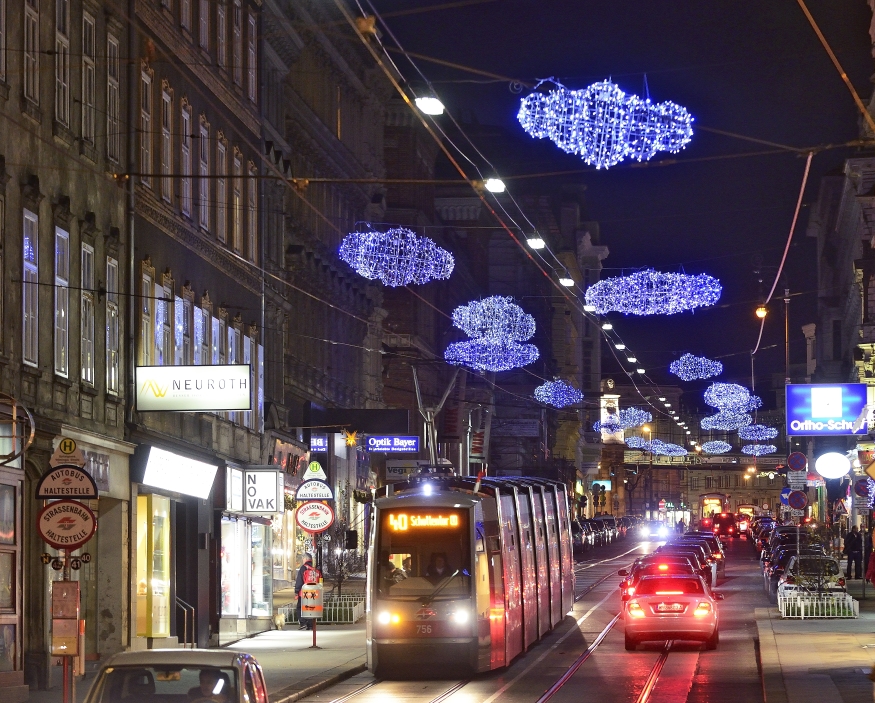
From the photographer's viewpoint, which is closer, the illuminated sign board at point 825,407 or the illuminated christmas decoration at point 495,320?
the illuminated sign board at point 825,407

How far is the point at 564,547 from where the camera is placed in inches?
1496

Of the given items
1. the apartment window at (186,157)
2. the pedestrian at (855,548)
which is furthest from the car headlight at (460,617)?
the pedestrian at (855,548)

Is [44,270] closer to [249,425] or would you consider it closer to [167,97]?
[167,97]

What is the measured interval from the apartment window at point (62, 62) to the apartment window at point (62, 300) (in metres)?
1.85

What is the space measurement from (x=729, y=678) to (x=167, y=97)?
15096mm

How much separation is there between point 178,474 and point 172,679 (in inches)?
735

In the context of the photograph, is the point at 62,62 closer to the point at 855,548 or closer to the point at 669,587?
the point at 669,587

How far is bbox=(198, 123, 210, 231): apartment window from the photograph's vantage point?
3512cm

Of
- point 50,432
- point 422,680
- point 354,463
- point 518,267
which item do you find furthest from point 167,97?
point 518,267

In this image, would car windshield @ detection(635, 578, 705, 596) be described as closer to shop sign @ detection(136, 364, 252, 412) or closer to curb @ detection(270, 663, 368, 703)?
curb @ detection(270, 663, 368, 703)

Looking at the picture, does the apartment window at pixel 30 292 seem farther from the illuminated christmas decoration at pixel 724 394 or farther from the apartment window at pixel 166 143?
the illuminated christmas decoration at pixel 724 394

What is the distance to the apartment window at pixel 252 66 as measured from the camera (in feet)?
132

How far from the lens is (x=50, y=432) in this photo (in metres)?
24.3

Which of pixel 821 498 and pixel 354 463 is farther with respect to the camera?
pixel 821 498
